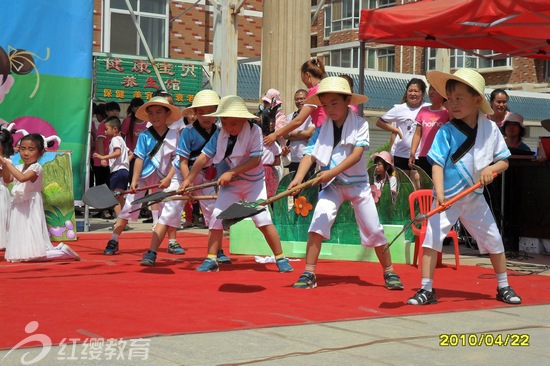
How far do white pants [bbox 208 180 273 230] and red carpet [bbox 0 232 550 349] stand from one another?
0.50m

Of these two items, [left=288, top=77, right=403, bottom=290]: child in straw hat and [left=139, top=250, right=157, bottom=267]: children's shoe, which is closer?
[left=288, top=77, right=403, bottom=290]: child in straw hat

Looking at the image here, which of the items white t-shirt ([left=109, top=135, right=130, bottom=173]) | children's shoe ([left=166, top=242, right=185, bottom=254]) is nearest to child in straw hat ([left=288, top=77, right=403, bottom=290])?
children's shoe ([left=166, top=242, right=185, bottom=254])

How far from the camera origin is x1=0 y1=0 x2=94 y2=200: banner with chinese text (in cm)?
1231

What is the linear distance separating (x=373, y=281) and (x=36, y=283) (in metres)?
2.87

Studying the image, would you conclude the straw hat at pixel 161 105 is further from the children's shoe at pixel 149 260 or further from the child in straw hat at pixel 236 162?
the children's shoe at pixel 149 260

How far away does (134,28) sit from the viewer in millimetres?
23734

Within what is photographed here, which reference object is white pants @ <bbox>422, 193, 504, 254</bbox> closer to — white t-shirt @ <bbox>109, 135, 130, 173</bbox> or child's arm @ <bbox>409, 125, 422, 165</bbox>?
child's arm @ <bbox>409, 125, 422, 165</bbox>

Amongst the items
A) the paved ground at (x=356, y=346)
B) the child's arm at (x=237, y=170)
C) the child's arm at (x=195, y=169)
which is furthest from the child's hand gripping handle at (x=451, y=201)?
the child's arm at (x=195, y=169)

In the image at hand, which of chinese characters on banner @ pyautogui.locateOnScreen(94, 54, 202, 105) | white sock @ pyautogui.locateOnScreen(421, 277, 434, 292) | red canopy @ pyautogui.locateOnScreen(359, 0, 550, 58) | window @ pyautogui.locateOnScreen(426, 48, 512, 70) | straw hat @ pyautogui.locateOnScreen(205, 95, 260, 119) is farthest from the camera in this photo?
window @ pyautogui.locateOnScreen(426, 48, 512, 70)

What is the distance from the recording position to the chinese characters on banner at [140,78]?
19766 mm

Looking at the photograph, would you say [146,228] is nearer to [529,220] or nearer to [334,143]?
[529,220]

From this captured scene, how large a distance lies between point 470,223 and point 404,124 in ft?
15.0

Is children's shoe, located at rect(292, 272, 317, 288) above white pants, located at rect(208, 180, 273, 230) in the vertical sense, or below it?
below
